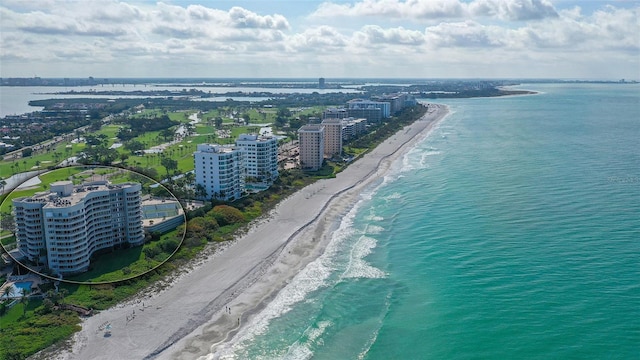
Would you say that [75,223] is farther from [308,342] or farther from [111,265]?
[308,342]

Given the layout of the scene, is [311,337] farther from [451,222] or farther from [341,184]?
[341,184]

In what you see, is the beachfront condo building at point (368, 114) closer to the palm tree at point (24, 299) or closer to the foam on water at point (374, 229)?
the foam on water at point (374, 229)

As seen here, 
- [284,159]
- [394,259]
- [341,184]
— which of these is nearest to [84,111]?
[284,159]

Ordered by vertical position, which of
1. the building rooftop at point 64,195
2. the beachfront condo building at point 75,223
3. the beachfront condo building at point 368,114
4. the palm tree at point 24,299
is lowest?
the palm tree at point 24,299

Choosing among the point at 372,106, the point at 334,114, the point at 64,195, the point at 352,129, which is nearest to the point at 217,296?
the point at 64,195

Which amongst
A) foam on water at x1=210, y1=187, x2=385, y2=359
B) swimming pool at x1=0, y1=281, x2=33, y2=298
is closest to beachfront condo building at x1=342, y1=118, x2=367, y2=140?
foam on water at x1=210, y1=187, x2=385, y2=359

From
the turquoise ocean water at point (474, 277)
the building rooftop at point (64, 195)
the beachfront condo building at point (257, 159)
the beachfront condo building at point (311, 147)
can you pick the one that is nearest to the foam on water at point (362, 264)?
the turquoise ocean water at point (474, 277)

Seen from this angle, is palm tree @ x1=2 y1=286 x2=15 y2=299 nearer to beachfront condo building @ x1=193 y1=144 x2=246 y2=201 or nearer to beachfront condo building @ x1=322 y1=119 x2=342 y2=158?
beachfront condo building @ x1=193 y1=144 x2=246 y2=201

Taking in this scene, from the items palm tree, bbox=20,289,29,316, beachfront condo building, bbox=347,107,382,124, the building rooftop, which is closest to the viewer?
palm tree, bbox=20,289,29,316
